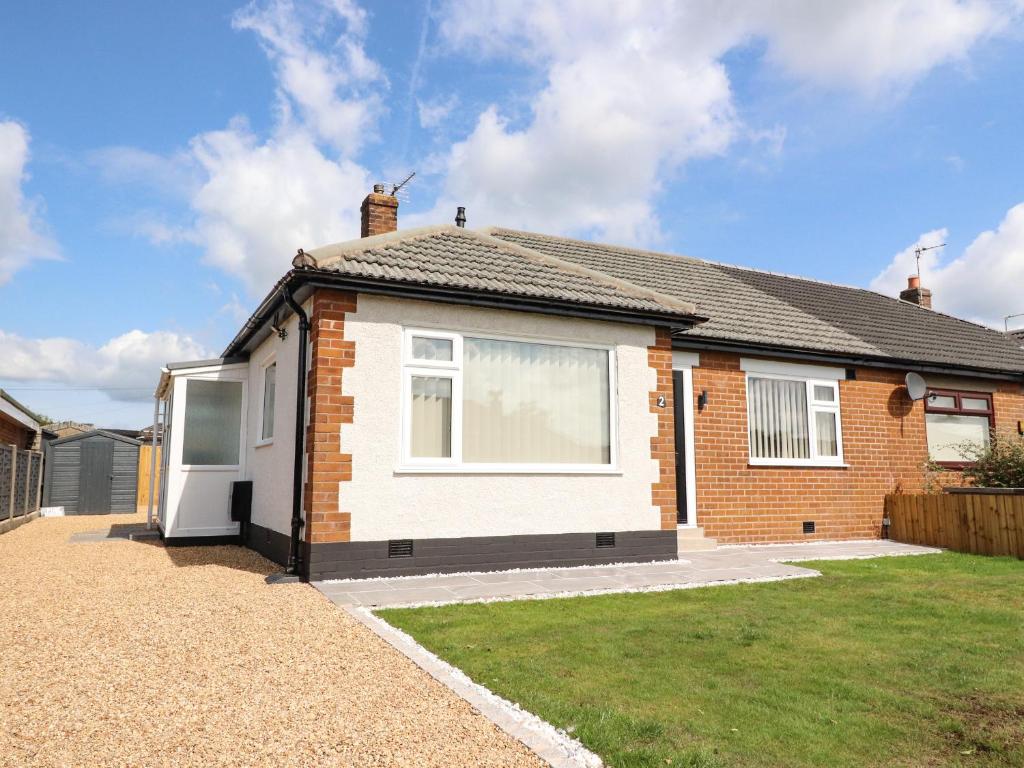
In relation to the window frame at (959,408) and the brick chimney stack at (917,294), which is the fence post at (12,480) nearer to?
the window frame at (959,408)

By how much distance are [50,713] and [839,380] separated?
12038mm

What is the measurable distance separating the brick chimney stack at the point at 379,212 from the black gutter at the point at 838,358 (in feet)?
16.8

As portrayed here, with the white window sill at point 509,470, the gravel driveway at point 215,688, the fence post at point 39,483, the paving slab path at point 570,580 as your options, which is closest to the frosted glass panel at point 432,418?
the white window sill at point 509,470

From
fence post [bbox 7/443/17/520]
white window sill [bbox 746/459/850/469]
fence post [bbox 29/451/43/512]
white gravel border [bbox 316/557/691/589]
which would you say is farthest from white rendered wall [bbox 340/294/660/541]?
fence post [bbox 29/451/43/512]

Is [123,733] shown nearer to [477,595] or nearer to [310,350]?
[477,595]

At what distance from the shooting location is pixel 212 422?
11484mm

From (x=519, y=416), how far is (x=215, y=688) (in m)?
5.15

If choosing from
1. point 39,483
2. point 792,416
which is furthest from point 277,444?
point 39,483

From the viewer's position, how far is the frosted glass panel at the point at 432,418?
7.96 meters

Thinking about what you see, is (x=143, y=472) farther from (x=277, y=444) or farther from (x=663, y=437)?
(x=663, y=437)

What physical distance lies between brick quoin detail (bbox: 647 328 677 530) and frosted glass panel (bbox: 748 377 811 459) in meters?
2.72

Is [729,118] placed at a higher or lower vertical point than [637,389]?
higher

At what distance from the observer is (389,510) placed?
759 centimetres

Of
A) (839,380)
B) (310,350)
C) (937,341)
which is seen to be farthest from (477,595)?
(937,341)
